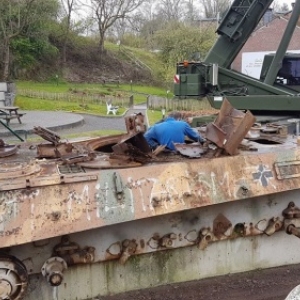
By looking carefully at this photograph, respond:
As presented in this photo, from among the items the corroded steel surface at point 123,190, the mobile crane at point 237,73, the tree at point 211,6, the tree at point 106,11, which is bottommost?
the corroded steel surface at point 123,190

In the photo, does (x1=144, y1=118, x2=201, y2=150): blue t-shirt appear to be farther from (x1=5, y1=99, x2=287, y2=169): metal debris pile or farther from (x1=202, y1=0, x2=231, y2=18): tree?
(x1=202, y1=0, x2=231, y2=18): tree

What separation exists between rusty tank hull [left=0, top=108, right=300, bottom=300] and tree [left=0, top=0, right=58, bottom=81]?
25163 mm

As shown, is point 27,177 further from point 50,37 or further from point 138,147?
point 50,37

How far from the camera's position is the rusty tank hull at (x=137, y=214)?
3.62m

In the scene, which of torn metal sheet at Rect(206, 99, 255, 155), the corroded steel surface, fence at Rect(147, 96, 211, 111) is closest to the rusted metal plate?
the corroded steel surface

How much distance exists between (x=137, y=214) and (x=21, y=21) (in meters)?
28.3

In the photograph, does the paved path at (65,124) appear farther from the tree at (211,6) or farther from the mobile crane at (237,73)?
the tree at (211,6)

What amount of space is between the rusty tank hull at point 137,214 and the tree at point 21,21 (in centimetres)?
2516

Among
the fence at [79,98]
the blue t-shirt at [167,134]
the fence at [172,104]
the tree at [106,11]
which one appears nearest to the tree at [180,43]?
the tree at [106,11]

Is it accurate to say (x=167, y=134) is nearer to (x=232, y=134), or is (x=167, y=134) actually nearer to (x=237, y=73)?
(x=232, y=134)

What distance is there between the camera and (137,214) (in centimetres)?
388

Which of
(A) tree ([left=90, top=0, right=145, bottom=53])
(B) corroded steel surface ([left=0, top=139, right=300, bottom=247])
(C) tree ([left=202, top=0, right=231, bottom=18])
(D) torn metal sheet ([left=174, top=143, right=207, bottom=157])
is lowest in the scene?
(B) corroded steel surface ([left=0, top=139, right=300, bottom=247])

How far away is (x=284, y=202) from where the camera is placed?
16.1 feet

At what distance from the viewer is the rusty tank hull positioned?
3.62 meters
